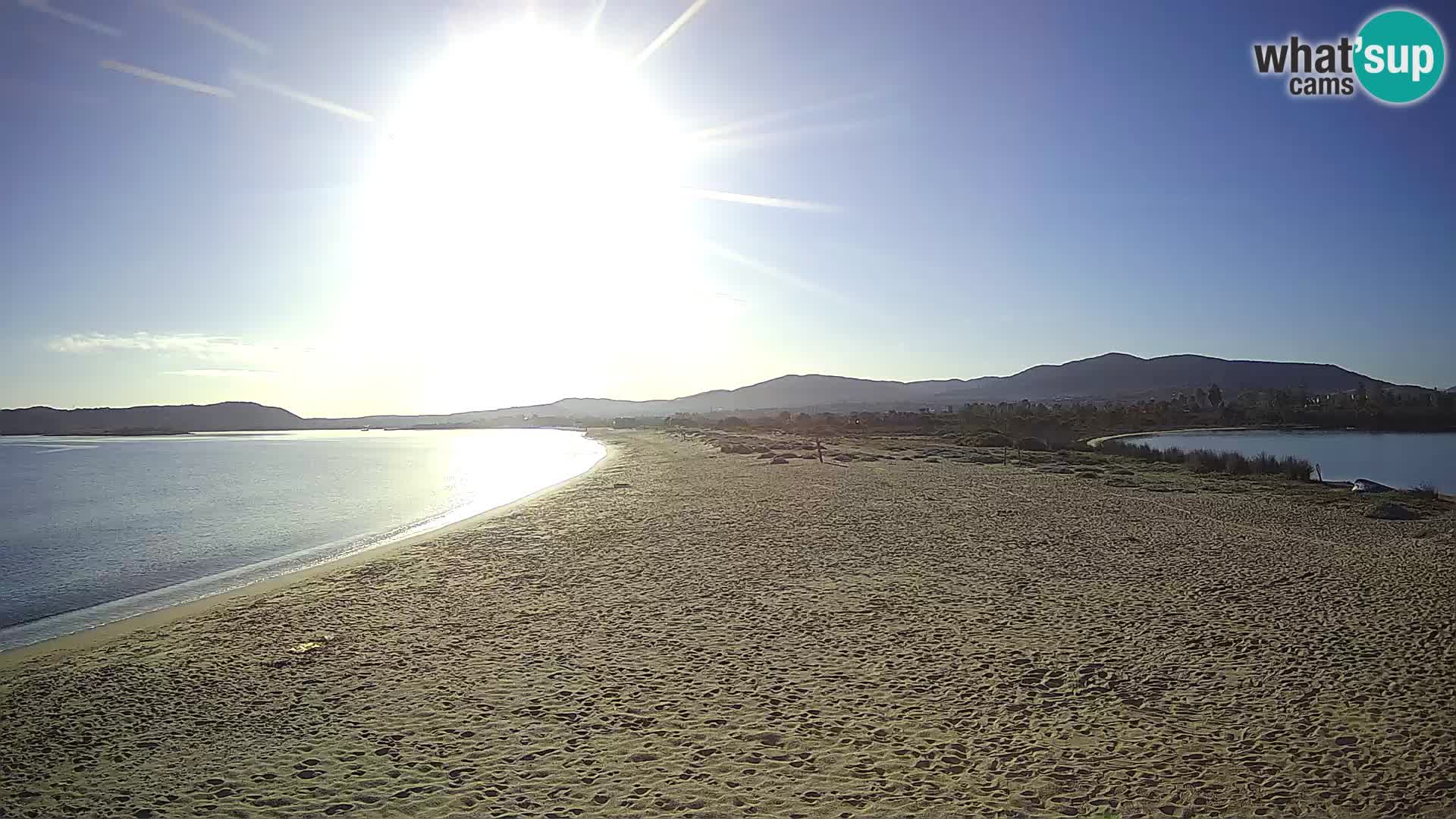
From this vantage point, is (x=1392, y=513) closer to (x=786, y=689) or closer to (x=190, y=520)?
(x=786, y=689)

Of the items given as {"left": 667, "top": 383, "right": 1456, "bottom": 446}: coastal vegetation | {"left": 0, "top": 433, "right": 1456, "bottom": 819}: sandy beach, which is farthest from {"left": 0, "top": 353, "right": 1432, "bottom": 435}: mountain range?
{"left": 0, "top": 433, "right": 1456, "bottom": 819}: sandy beach

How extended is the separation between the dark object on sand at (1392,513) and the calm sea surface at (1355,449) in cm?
1241

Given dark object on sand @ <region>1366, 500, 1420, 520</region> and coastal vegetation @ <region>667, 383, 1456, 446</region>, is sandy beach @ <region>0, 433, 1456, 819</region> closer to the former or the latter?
dark object on sand @ <region>1366, 500, 1420, 520</region>

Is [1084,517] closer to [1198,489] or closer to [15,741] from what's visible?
[1198,489]

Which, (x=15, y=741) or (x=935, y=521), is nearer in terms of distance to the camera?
(x=15, y=741)

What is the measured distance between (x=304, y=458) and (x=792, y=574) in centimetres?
6103

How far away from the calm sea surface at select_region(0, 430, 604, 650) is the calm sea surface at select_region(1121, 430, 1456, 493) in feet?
110

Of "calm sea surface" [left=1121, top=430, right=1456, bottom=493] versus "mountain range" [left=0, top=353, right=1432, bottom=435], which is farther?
"mountain range" [left=0, top=353, right=1432, bottom=435]

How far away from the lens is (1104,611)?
9.38 metres

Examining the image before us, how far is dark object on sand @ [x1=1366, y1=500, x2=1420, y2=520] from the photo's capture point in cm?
1722

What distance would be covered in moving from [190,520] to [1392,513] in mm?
30988

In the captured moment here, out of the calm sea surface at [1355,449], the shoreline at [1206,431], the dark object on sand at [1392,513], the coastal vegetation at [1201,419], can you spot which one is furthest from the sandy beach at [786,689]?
the shoreline at [1206,431]

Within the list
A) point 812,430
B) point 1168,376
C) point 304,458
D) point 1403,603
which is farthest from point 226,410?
point 1403,603

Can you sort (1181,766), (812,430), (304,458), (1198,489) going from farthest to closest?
(812,430), (304,458), (1198,489), (1181,766)
